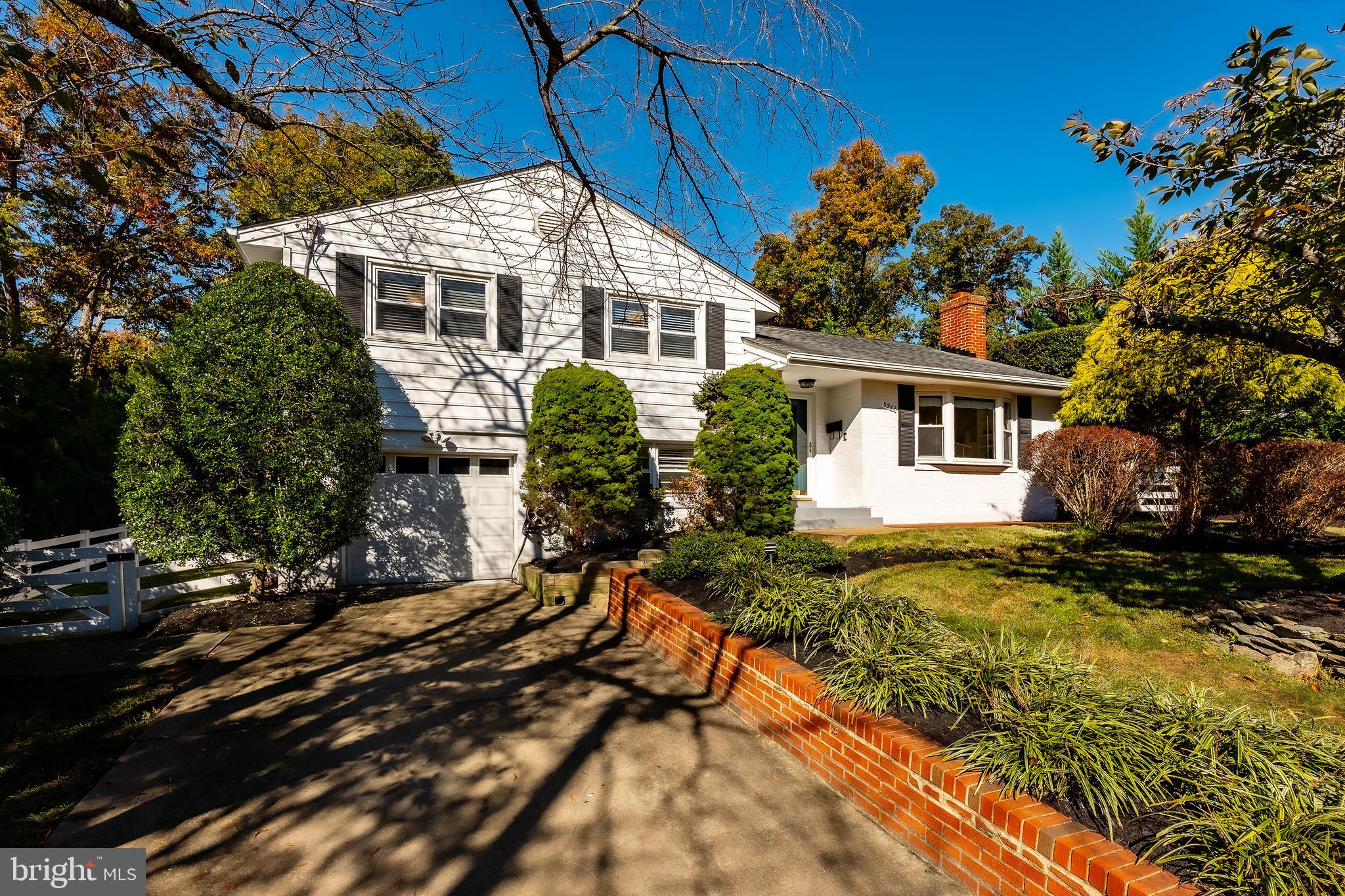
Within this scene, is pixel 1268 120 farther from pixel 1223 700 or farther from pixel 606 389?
pixel 606 389

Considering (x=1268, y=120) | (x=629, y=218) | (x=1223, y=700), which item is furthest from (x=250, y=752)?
(x=629, y=218)

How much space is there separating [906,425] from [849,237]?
42.5 feet

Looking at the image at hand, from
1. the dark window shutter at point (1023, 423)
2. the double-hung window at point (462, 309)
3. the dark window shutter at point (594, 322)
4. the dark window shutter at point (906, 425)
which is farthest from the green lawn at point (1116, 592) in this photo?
the double-hung window at point (462, 309)

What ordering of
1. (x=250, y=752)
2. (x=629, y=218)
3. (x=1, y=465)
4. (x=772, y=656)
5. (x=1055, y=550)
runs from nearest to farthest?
(x=250, y=752), (x=772, y=656), (x=1, y=465), (x=1055, y=550), (x=629, y=218)

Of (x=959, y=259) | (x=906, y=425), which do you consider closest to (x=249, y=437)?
(x=906, y=425)

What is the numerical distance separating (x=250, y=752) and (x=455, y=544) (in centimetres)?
568

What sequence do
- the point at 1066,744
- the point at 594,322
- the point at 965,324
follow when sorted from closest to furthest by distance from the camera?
the point at 1066,744
the point at 594,322
the point at 965,324

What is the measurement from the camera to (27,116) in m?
3.89

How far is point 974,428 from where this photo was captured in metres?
13.1

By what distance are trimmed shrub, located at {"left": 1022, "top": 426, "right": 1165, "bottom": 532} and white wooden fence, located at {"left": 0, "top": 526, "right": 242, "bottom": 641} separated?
13.0m

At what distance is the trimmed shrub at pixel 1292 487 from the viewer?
9.05 meters

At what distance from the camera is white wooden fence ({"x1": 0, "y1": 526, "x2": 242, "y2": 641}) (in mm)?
6160

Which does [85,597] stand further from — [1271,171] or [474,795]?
[1271,171]

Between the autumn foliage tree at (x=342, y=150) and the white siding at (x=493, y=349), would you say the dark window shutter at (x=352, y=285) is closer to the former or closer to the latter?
the white siding at (x=493, y=349)
